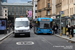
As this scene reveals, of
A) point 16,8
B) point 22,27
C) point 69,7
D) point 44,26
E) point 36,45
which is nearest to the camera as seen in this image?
point 36,45

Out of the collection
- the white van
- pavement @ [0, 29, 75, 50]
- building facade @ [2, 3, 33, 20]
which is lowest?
pavement @ [0, 29, 75, 50]

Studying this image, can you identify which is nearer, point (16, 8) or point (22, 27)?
point (22, 27)

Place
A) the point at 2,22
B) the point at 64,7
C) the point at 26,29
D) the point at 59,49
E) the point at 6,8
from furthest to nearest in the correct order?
1. the point at 6,8
2. the point at 64,7
3. the point at 2,22
4. the point at 26,29
5. the point at 59,49

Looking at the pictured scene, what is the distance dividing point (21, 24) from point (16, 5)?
434ft

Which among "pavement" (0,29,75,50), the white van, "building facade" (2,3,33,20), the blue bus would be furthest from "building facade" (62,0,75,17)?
"building facade" (2,3,33,20)

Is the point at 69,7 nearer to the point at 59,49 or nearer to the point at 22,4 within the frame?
the point at 59,49

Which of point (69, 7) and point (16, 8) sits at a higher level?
point (16, 8)

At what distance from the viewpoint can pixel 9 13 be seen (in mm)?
157000

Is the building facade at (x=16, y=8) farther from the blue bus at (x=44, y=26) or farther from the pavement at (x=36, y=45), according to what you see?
the pavement at (x=36, y=45)

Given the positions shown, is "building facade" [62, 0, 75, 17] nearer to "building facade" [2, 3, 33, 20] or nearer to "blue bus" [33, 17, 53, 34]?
"blue bus" [33, 17, 53, 34]

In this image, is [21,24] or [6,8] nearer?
[21,24]

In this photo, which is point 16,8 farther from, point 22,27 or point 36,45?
point 36,45

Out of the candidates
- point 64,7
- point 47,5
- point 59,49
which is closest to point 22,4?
point 47,5

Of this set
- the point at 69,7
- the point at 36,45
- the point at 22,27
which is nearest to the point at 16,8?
the point at 69,7
